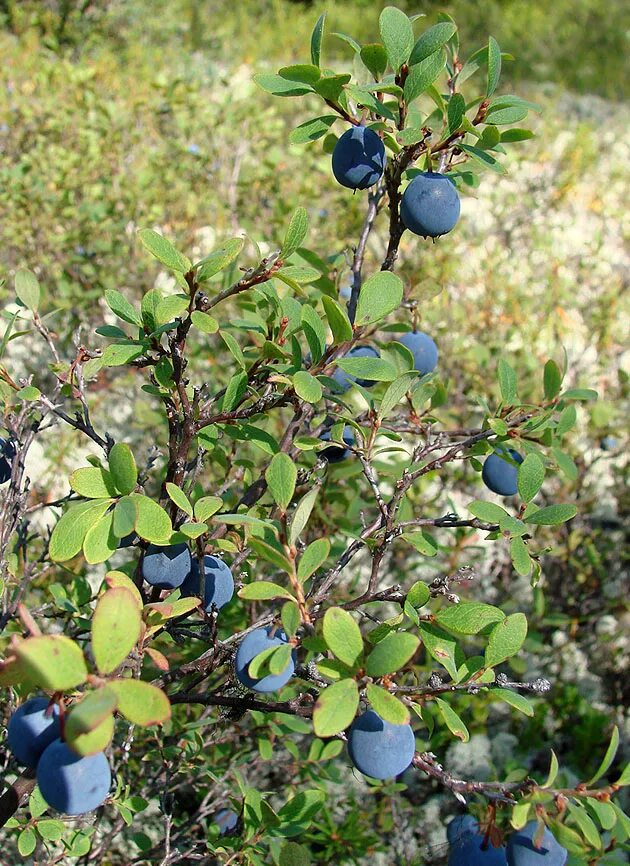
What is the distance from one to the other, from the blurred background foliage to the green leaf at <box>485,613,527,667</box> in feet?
1.37

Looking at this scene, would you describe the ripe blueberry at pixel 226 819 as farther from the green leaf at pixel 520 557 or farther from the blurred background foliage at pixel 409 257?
the green leaf at pixel 520 557

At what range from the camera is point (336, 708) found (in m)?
0.67

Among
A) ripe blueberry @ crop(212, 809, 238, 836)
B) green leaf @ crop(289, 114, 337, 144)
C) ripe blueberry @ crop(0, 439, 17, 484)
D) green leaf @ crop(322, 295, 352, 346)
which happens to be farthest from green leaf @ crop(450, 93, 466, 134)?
ripe blueberry @ crop(212, 809, 238, 836)

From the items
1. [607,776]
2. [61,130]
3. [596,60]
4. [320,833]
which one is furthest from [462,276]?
[596,60]

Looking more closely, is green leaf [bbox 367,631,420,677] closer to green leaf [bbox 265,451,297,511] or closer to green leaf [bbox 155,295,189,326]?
green leaf [bbox 265,451,297,511]

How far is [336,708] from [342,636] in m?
0.06

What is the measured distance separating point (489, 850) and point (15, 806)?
1.63 ft

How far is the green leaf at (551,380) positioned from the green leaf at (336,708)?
0.60m

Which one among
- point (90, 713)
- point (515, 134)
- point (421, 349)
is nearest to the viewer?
point (90, 713)

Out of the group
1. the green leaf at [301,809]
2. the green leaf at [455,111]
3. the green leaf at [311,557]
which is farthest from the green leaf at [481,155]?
the green leaf at [301,809]

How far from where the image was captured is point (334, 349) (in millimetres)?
943

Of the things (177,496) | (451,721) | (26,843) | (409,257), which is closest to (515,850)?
(451,721)

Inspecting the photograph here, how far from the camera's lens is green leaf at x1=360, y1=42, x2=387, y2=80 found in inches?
36.3

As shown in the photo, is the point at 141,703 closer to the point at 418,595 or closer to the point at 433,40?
the point at 418,595
